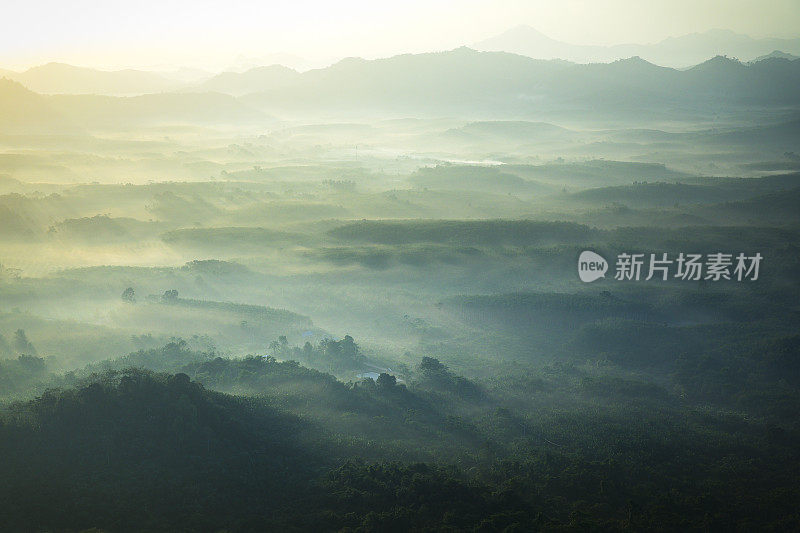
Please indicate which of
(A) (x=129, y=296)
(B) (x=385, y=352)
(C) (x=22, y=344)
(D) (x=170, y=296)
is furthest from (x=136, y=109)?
(B) (x=385, y=352)

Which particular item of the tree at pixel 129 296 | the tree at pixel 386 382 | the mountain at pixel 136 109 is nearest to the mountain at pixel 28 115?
the mountain at pixel 136 109

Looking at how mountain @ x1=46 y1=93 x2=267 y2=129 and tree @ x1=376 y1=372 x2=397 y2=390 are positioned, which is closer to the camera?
tree @ x1=376 y1=372 x2=397 y2=390

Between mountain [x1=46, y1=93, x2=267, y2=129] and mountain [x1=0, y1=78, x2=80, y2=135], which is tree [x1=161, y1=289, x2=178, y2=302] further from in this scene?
mountain [x1=46, y1=93, x2=267, y2=129]

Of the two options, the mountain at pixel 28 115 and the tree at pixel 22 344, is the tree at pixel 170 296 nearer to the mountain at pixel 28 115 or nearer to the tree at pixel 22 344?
the tree at pixel 22 344

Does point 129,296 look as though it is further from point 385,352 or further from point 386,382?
point 386,382

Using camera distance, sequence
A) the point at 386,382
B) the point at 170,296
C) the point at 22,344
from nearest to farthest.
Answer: the point at 386,382, the point at 22,344, the point at 170,296

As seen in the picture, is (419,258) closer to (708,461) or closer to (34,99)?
(708,461)

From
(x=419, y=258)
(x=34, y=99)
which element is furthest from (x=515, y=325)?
(x=34, y=99)

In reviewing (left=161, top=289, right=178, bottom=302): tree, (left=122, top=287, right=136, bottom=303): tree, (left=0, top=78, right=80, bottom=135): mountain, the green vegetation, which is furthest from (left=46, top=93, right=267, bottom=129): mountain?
(left=161, top=289, right=178, bottom=302): tree
